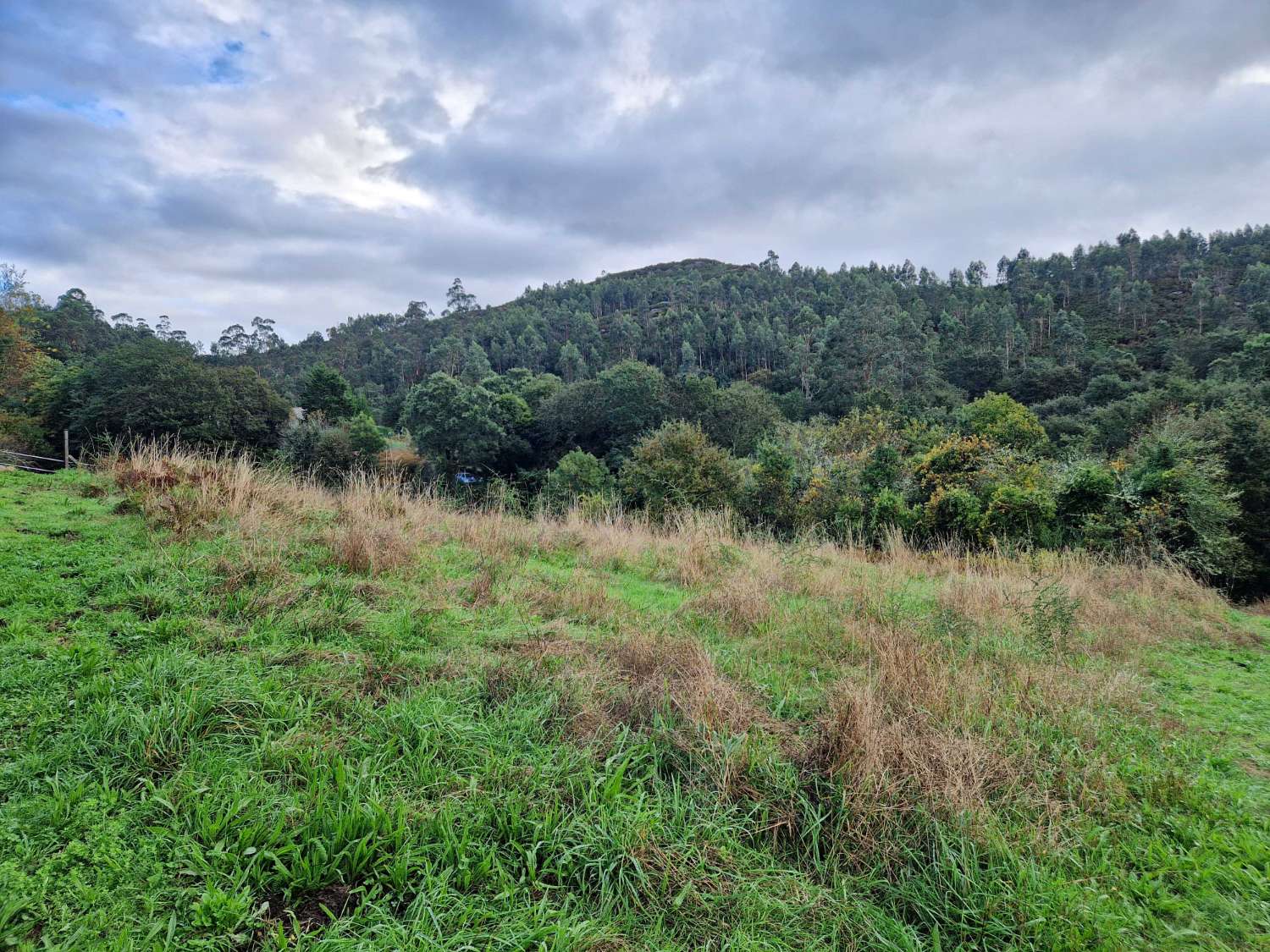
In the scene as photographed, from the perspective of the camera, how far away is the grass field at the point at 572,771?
2.12 m

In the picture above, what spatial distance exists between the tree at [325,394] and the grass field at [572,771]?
49153 millimetres

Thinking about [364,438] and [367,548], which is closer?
[367,548]

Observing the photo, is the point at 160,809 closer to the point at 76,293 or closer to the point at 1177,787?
the point at 1177,787

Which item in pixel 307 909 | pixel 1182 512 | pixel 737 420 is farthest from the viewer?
pixel 737 420

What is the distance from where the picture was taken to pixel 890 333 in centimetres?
6088

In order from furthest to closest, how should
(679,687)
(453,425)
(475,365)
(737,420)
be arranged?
1. (475,365)
2. (737,420)
3. (453,425)
4. (679,687)

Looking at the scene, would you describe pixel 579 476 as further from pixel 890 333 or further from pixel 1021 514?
pixel 890 333

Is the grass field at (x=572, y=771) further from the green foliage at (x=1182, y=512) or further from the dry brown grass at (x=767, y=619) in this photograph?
the green foliage at (x=1182, y=512)

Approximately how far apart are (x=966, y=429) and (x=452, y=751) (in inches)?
1408

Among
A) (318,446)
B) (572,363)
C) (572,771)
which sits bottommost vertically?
(572,771)

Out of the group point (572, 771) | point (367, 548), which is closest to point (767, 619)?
point (572, 771)

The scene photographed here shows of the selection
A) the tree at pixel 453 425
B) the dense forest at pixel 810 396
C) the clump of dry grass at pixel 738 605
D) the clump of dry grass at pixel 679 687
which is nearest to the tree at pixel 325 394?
the dense forest at pixel 810 396

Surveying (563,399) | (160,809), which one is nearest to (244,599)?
(160,809)

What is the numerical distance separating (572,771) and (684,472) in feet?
→ 52.1
